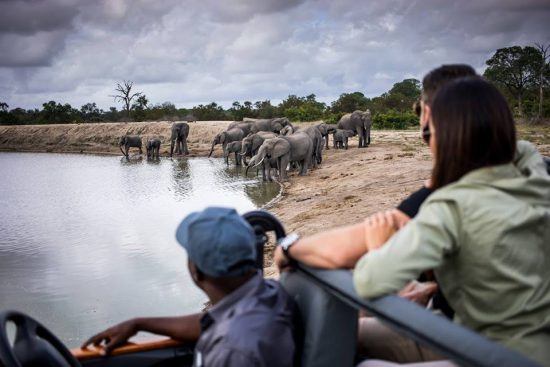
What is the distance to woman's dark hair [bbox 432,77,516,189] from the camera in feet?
5.19

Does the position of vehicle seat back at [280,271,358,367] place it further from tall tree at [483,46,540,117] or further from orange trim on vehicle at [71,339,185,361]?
tall tree at [483,46,540,117]

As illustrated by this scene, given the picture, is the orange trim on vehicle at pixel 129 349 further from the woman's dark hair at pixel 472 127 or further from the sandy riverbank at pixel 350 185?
the sandy riverbank at pixel 350 185

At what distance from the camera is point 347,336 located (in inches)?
67.6

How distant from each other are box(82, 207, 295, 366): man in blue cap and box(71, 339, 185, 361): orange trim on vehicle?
50cm

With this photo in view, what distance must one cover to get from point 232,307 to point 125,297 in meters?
4.91

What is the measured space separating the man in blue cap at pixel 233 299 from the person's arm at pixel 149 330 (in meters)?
0.42

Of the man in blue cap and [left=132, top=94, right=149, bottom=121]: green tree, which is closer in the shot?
the man in blue cap

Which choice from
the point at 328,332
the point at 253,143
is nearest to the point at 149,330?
the point at 328,332

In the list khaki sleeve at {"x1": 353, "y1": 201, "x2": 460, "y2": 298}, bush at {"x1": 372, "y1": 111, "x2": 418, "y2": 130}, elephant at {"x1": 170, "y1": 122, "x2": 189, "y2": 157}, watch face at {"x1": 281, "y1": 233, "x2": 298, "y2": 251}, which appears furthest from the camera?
bush at {"x1": 372, "y1": 111, "x2": 418, "y2": 130}

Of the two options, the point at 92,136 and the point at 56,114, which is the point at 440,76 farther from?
the point at 56,114

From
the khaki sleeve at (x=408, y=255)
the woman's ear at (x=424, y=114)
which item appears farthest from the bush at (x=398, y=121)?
the khaki sleeve at (x=408, y=255)

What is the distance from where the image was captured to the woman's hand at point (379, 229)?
1.69 meters

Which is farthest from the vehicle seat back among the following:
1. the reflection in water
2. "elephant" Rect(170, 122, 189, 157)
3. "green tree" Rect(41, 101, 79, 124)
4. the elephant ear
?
"green tree" Rect(41, 101, 79, 124)

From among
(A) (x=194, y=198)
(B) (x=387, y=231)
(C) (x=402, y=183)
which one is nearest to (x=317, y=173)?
(A) (x=194, y=198)
